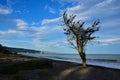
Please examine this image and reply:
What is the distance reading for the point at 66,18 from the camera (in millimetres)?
34031

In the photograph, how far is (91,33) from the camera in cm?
3366

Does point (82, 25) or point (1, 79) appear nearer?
point (1, 79)

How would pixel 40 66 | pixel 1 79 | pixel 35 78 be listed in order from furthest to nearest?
pixel 40 66, pixel 35 78, pixel 1 79

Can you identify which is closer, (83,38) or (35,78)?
A: (35,78)

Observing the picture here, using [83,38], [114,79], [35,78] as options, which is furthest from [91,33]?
[35,78]

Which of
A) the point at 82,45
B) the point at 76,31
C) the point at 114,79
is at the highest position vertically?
the point at 76,31

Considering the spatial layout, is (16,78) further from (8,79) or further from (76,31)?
(76,31)

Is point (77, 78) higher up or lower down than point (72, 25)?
lower down

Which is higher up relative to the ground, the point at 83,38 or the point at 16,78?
the point at 83,38

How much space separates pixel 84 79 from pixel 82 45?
12.4 meters

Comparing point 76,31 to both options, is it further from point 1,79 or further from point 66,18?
point 1,79

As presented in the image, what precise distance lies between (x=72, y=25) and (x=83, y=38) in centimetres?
251

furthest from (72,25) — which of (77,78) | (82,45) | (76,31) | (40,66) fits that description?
(77,78)

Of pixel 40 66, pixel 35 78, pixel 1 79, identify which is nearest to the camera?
pixel 1 79
